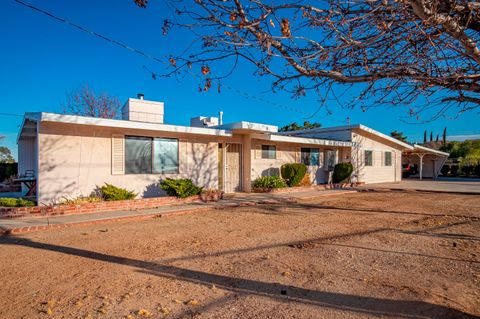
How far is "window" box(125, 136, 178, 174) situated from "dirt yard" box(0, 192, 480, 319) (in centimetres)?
360

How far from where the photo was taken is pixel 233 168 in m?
14.4

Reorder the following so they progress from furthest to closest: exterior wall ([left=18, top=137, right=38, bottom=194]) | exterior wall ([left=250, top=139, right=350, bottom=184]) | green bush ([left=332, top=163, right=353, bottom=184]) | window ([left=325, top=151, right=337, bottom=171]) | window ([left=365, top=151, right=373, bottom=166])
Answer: window ([left=365, top=151, right=373, bottom=166]) → window ([left=325, top=151, right=337, bottom=171]) → green bush ([left=332, top=163, right=353, bottom=184]) → exterior wall ([left=18, top=137, right=38, bottom=194]) → exterior wall ([left=250, top=139, right=350, bottom=184])

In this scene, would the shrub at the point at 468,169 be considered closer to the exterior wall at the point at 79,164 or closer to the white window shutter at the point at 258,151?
the white window shutter at the point at 258,151

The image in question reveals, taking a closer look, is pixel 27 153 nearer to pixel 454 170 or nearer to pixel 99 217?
pixel 99 217

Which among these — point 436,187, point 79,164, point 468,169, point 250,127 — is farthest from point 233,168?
point 468,169

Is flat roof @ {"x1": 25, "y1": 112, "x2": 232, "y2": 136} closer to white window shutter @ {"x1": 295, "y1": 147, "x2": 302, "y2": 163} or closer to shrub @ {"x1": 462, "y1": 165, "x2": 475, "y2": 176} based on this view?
white window shutter @ {"x1": 295, "y1": 147, "x2": 302, "y2": 163}

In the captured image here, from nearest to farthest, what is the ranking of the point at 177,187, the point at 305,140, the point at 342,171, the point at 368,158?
the point at 177,187 → the point at 305,140 → the point at 342,171 → the point at 368,158

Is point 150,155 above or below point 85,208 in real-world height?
above

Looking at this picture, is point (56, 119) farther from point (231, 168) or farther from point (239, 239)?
point (231, 168)

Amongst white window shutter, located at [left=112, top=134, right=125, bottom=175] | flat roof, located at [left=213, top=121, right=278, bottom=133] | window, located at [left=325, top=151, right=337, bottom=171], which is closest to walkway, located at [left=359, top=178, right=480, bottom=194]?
window, located at [left=325, top=151, right=337, bottom=171]

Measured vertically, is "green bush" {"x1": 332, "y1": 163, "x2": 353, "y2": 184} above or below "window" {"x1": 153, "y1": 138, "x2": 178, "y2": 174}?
below

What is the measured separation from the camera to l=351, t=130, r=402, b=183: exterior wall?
2031 cm

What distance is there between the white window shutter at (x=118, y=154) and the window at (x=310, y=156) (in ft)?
33.7

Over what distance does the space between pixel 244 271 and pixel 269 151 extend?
37.7 feet
